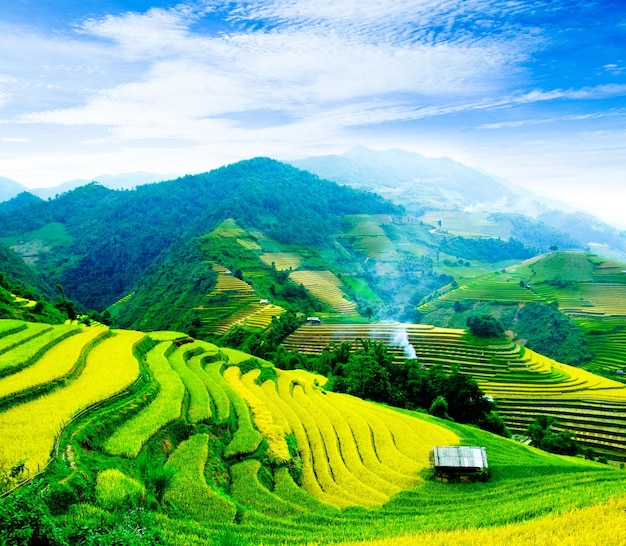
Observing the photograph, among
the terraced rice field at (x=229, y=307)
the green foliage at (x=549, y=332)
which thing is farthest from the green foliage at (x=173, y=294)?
the green foliage at (x=549, y=332)

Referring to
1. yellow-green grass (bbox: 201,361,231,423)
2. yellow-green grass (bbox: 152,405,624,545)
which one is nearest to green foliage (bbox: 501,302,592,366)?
yellow-green grass (bbox: 152,405,624,545)

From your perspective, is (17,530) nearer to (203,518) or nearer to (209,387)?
A: (203,518)

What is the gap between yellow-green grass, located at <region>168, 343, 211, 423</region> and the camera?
51.1 feet

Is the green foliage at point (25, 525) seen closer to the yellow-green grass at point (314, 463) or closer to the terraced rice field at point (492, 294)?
the yellow-green grass at point (314, 463)

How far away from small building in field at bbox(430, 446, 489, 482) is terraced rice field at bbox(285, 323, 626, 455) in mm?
23032

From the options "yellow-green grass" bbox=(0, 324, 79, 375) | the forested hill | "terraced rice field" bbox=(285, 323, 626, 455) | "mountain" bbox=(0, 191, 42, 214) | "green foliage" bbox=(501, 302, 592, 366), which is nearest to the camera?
"yellow-green grass" bbox=(0, 324, 79, 375)

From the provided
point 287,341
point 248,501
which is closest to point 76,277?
point 287,341

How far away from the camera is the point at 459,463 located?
1466cm

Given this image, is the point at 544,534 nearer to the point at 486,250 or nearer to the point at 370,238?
the point at 370,238

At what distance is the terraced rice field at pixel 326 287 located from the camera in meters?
80.2

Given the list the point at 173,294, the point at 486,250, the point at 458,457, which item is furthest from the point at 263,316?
the point at 486,250

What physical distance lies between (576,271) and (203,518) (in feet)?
322

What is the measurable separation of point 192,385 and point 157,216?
13123 centimetres

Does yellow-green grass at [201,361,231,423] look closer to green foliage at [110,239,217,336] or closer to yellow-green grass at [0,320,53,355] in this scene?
yellow-green grass at [0,320,53,355]
